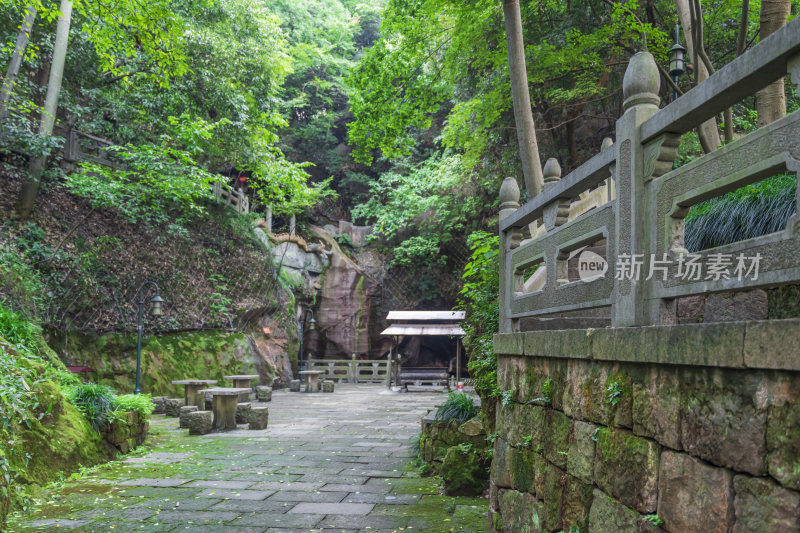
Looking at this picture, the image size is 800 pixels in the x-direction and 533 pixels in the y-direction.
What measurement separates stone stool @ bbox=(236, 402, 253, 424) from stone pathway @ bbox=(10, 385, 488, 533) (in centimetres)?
76

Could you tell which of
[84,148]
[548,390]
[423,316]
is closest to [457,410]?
[548,390]

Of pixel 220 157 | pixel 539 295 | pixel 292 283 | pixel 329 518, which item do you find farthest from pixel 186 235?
pixel 539 295

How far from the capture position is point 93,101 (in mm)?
13242

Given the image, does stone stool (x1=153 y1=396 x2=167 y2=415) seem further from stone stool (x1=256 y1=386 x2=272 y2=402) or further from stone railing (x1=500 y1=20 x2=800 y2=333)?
stone railing (x1=500 y1=20 x2=800 y2=333)

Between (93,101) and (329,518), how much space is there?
41.3ft

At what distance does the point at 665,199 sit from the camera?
227cm

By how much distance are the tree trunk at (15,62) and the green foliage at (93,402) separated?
7003mm

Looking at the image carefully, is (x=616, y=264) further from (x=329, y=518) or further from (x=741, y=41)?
(x=741, y=41)

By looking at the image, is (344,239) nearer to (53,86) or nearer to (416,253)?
(416,253)

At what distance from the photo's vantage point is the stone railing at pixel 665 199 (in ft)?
5.68

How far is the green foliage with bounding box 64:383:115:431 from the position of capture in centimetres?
A: 643

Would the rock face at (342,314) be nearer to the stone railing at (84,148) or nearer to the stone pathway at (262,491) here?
the stone railing at (84,148)

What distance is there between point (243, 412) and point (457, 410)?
4.88m

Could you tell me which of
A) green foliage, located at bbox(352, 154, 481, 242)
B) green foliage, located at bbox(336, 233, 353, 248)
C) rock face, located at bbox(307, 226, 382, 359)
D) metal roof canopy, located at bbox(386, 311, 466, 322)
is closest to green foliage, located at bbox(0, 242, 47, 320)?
metal roof canopy, located at bbox(386, 311, 466, 322)
